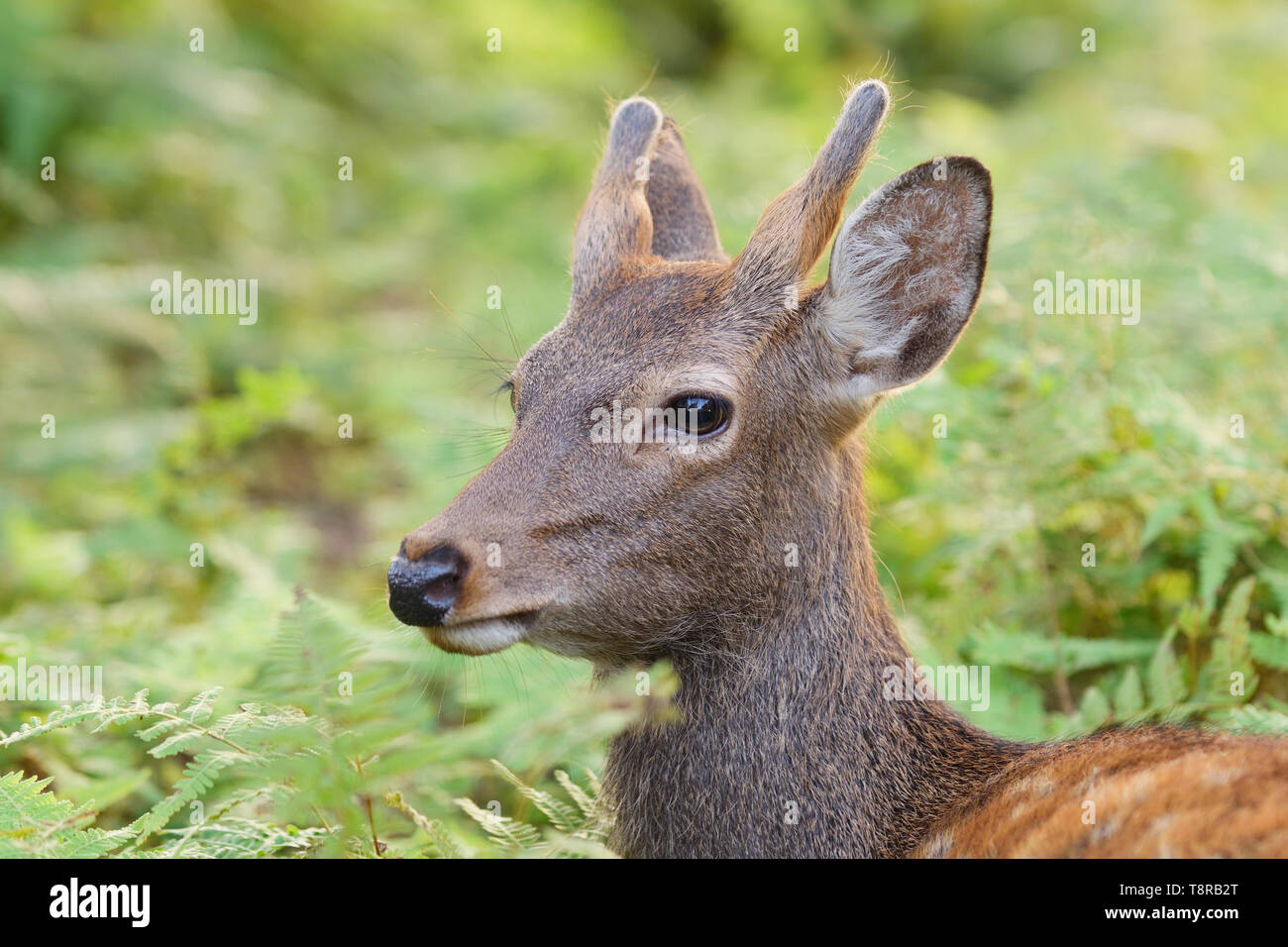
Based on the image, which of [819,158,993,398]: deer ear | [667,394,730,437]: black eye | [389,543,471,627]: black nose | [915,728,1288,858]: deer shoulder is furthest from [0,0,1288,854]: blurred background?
[819,158,993,398]: deer ear

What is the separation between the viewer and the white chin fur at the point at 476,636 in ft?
12.0

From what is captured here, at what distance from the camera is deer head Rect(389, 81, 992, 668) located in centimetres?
392

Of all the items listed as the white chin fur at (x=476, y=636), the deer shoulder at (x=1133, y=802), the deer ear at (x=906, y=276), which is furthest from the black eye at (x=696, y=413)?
A: the deer shoulder at (x=1133, y=802)

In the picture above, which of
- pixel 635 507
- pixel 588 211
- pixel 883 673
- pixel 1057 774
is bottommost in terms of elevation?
pixel 1057 774

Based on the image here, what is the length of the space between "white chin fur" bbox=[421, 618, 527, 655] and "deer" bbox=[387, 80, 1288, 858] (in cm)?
2

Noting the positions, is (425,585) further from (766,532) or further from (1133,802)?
(1133,802)

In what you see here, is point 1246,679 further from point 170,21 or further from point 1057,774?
point 170,21

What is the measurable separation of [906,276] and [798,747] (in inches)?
62.5

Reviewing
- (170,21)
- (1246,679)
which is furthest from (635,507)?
(170,21)

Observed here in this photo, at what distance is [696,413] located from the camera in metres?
4.04

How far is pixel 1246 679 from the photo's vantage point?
15.2 feet

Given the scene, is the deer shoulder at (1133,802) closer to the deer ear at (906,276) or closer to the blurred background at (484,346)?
the blurred background at (484,346)

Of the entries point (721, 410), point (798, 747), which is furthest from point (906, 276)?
point (798, 747)
